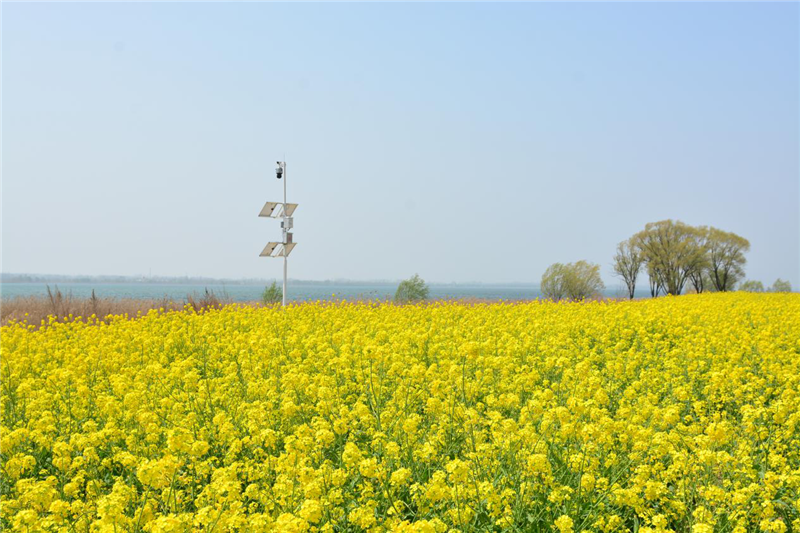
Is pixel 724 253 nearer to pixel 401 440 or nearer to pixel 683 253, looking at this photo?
pixel 683 253

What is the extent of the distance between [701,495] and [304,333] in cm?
671

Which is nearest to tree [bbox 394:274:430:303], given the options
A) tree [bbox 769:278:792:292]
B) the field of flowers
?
the field of flowers

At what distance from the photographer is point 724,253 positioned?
49.8 m

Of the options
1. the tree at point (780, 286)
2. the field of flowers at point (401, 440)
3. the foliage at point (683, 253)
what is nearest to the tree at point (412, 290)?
the field of flowers at point (401, 440)

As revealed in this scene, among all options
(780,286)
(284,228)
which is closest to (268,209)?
(284,228)

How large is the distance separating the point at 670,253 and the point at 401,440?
159 ft

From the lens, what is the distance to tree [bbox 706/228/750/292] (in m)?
49.2

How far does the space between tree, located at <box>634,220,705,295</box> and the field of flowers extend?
41155 millimetres

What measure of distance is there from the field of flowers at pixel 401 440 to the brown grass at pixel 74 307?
679 centimetres

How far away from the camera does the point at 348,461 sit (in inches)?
143

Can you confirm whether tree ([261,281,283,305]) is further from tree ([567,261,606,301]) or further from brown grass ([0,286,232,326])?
tree ([567,261,606,301])

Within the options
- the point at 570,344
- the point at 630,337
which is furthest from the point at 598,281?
the point at 570,344

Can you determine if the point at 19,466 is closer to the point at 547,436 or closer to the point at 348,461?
the point at 348,461

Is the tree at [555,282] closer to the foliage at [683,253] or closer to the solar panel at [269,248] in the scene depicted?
the foliage at [683,253]
